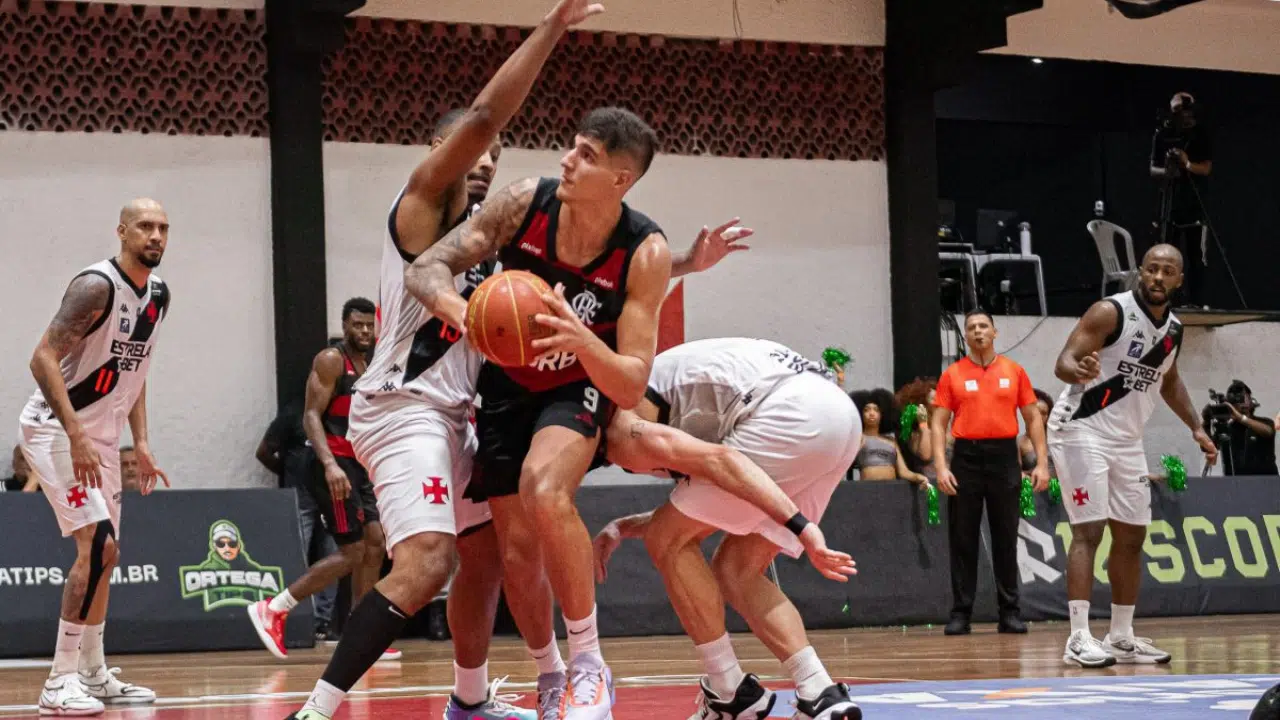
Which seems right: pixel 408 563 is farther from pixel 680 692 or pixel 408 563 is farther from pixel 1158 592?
pixel 1158 592

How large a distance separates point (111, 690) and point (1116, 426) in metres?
5.21

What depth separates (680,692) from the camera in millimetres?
6938

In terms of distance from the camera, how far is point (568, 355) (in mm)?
5180

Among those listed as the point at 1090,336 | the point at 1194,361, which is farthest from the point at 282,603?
the point at 1194,361

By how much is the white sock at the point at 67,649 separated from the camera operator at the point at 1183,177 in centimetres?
1140

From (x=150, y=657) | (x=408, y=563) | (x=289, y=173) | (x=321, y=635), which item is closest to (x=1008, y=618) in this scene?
(x=321, y=635)

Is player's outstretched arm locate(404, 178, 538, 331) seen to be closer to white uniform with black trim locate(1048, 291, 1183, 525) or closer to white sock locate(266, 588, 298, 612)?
white uniform with black trim locate(1048, 291, 1183, 525)

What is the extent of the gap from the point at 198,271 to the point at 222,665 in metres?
4.58

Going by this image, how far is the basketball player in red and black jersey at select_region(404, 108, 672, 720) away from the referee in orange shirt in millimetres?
6456

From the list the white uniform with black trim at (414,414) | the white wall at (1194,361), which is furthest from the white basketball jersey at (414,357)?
the white wall at (1194,361)

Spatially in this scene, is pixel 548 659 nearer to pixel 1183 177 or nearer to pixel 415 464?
pixel 415 464

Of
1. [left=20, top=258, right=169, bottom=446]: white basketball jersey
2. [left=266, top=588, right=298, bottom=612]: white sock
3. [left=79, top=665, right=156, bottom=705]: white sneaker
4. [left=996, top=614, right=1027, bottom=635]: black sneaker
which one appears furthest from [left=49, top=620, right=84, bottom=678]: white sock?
[left=996, top=614, right=1027, bottom=635]: black sneaker

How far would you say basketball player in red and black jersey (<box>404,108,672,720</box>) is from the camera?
16.4 feet

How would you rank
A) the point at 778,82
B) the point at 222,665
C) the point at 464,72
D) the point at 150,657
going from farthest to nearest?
the point at 778,82 → the point at 464,72 → the point at 150,657 → the point at 222,665
